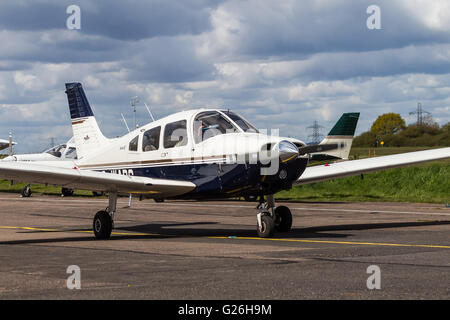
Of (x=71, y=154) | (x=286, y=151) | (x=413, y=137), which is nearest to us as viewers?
(x=286, y=151)

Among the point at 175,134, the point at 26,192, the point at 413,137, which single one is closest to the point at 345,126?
the point at 26,192

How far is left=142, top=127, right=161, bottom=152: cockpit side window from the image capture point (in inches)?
626

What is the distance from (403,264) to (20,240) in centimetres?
931

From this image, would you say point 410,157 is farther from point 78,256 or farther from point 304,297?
point 304,297

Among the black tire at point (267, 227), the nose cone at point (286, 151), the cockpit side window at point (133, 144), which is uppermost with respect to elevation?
the cockpit side window at point (133, 144)

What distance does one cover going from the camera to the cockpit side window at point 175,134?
15.2 m

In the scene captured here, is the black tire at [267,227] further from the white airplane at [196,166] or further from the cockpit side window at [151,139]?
the cockpit side window at [151,139]

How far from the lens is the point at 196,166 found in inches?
585

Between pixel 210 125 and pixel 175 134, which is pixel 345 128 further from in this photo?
pixel 210 125

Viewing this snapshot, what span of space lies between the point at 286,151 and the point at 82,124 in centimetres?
855

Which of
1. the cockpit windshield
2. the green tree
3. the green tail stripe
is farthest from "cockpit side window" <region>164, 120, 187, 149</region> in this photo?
the green tree

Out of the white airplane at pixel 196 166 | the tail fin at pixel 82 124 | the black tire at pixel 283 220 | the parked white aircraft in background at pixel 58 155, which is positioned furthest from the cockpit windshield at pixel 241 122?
the parked white aircraft in background at pixel 58 155
